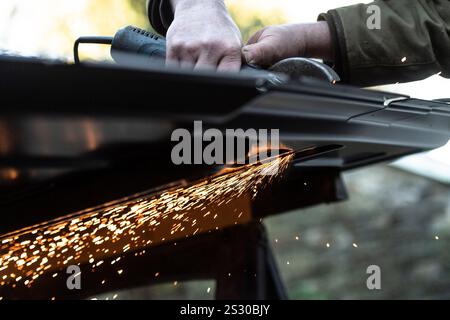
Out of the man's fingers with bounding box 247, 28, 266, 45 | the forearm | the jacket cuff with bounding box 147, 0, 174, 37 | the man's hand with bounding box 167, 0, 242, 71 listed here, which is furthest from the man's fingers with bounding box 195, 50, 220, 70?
the jacket cuff with bounding box 147, 0, 174, 37

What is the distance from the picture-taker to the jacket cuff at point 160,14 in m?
1.98

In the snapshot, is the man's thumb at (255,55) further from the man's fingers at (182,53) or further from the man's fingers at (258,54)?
the man's fingers at (182,53)

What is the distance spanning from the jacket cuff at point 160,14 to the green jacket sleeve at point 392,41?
0.43 metres

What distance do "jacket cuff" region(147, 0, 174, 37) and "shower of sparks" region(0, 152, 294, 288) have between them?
0.89 meters

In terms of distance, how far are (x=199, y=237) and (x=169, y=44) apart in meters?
0.54

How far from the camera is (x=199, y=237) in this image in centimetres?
117

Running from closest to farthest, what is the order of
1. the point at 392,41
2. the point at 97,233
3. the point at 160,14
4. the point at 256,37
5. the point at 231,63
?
the point at 97,233
the point at 231,63
the point at 256,37
the point at 392,41
the point at 160,14

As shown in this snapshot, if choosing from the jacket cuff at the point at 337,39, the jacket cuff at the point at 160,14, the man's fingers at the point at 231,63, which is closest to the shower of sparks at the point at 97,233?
the man's fingers at the point at 231,63

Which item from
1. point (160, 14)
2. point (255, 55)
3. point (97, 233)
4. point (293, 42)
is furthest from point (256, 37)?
point (97, 233)

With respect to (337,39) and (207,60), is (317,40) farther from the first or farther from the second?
(207,60)

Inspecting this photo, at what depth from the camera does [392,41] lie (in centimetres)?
186

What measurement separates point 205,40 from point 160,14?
0.48 meters

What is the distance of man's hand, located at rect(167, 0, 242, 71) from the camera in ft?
4.96
